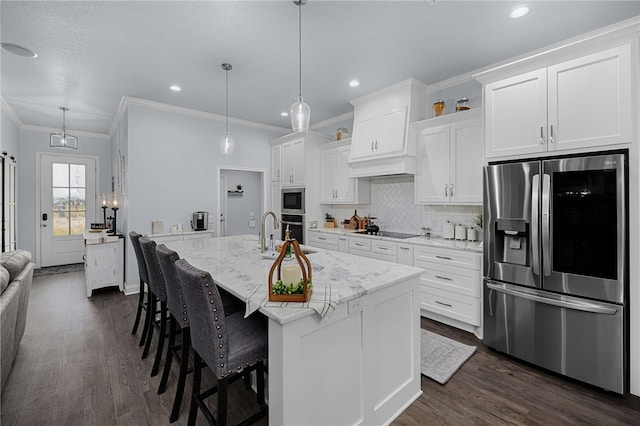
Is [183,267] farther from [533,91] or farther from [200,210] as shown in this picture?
[200,210]

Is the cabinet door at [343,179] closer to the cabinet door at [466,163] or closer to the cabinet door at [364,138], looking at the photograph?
the cabinet door at [364,138]

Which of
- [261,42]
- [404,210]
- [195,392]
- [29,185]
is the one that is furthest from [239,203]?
[195,392]

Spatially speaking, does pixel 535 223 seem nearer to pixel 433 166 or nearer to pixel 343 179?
pixel 433 166

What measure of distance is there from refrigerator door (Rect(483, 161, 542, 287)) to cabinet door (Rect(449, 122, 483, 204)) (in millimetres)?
556

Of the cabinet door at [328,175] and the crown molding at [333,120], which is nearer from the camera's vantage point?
the cabinet door at [328,175]

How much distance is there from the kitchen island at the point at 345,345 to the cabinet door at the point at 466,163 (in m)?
1.71

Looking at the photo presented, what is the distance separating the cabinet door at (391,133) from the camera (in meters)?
3.79

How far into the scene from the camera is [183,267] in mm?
1573

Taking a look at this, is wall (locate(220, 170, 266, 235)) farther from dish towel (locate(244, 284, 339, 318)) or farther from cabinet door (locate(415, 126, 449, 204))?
dish towel (locate(244, 284, 339, 318))

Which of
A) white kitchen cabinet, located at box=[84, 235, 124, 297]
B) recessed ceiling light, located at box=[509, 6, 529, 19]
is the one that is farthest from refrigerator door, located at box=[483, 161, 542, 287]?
white kitchen cabinet, located at box=[84, 235, 124, 297]

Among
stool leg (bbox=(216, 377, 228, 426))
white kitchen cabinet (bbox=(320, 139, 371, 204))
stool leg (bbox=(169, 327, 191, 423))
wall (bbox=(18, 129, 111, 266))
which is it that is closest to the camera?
stool leg (bbox=(216, 377, 228, 426))

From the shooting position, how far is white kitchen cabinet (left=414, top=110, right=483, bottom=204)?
3246 millimetres

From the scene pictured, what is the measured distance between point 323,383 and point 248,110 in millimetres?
4450

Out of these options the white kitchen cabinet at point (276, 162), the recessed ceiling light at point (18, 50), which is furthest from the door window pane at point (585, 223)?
the recessed ceiling light at point (18, 50)
